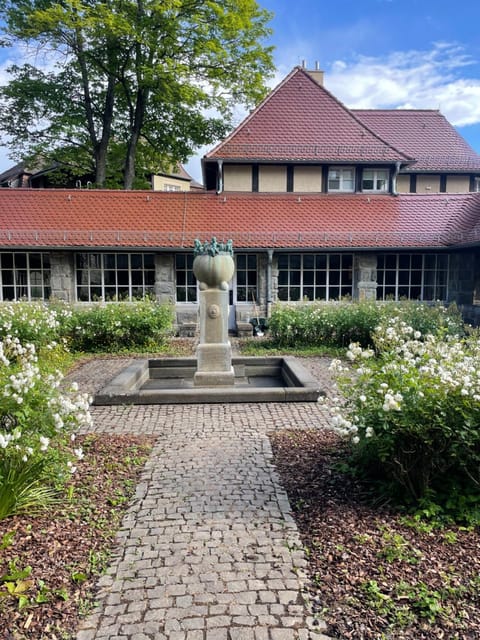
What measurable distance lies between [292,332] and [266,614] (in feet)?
32.9

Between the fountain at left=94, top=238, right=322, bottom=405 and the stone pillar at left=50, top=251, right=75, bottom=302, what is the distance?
6700 mm

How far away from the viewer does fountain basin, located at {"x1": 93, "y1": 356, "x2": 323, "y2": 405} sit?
293 inches

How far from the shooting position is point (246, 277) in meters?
15.9

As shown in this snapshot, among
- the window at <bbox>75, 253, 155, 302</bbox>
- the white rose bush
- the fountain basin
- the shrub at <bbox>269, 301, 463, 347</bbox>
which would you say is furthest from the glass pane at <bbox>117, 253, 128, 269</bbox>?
the white rose bush

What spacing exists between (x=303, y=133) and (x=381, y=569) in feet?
58.5

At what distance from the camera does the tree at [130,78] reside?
19609mm

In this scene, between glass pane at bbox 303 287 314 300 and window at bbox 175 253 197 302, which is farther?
glass pane at bbox 303 287 314 300

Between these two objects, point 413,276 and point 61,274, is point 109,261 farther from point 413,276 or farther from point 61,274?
point 413,276

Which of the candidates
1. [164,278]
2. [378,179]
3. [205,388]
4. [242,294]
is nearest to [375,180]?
[378,179]

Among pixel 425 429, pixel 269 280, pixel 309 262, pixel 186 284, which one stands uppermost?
pixel 309 262

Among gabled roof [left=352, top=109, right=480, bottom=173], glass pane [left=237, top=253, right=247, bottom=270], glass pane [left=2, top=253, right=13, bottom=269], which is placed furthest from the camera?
gabled roof [left=352, top=109, right=480, bottom=173]

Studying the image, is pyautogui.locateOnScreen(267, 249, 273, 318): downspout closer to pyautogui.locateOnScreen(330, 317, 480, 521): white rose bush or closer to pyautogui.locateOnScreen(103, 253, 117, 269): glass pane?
pyautogui.locateOnScreen(103, 253, 117, 269): glass pane

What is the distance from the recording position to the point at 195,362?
9930mm

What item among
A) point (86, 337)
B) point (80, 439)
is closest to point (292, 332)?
point (86, 337)
